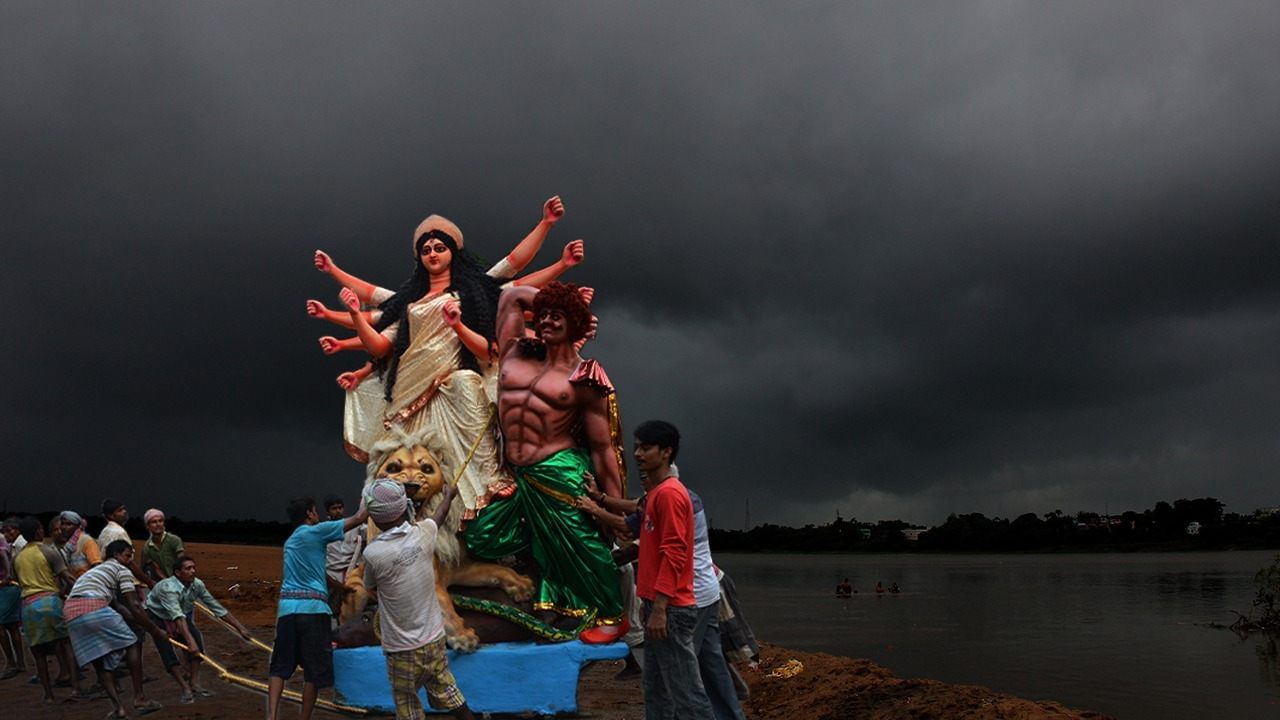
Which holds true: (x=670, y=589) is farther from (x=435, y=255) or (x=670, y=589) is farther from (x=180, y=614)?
(x=180, y=614)

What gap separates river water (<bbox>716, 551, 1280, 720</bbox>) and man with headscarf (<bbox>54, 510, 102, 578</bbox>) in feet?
30.1

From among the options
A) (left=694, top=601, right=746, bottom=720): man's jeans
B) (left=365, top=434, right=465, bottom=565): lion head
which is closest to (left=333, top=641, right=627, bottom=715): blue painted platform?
(left=365, top=434, right=465, bottom=565): lion head

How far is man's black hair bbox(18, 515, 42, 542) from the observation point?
360 inches

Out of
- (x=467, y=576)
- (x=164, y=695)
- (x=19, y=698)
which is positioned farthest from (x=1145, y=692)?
(x=19, y=698)

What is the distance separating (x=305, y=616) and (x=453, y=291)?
3.28 meters

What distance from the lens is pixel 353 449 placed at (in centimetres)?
852

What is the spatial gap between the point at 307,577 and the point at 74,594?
2484mm

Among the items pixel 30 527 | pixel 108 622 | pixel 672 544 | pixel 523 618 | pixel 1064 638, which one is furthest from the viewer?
pixel 1064 638

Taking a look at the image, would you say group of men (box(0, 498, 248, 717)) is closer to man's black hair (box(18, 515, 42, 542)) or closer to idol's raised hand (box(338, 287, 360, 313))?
man's black hair (box(18, 515, 42, 542))

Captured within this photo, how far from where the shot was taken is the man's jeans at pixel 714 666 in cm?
500

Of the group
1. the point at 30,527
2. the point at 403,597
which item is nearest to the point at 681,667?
the point at 403,597

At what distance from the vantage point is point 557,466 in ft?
23.3

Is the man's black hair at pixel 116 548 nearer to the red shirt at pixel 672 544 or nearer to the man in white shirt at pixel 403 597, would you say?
the man in white shirt at pixel 403 597

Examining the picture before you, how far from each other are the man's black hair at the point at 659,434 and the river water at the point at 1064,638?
21.4ft
